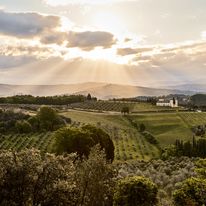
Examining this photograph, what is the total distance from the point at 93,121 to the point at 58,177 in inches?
4720

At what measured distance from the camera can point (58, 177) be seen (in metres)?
31.2

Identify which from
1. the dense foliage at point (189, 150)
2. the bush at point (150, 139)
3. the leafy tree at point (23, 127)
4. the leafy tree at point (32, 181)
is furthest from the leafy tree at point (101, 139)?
the leafy tree at point (32, 181)

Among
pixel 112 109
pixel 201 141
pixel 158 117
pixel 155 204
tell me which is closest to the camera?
pixel 155 204

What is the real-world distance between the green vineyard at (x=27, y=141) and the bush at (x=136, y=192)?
62.2 m

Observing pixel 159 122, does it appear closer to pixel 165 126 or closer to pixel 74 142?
pixel 165 126

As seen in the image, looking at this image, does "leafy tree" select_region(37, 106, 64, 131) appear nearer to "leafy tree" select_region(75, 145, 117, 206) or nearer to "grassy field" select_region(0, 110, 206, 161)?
"grassy field" select_region(0, 110, 206, 161)

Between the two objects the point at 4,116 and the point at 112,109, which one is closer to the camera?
the point at 4,116

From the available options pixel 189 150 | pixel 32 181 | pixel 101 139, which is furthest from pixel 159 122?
pixel 32 181

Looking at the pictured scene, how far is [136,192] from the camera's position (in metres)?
39.7

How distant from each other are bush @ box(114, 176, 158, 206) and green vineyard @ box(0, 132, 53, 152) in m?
62.2

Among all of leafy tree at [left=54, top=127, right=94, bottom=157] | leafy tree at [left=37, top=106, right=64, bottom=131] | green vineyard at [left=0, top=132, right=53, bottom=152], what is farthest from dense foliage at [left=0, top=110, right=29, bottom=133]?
leafy tree at [left=54, top=127, right=94, bottom=157]

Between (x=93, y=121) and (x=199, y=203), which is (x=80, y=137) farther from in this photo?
(x=93, y=121)

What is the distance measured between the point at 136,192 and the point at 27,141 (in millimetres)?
75671

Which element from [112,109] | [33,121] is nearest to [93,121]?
[33,121]
